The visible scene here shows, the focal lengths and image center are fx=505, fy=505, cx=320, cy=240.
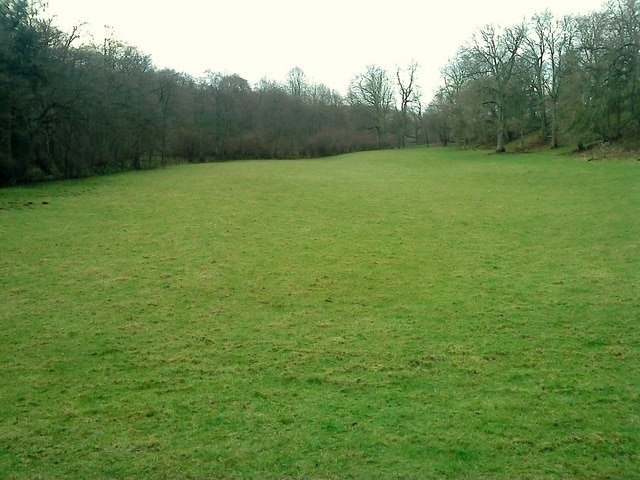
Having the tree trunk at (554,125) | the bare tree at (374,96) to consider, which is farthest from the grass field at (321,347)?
the bare tree at (374,96)

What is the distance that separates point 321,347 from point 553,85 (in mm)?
47065

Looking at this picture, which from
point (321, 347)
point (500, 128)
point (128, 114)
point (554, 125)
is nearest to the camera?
point (321, 347)

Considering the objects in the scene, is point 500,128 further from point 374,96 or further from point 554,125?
A: point 374,96

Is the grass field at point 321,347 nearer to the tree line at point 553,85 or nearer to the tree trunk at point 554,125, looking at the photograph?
the tree line at point 553,85

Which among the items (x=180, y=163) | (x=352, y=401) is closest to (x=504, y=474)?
(x=352, y=401)

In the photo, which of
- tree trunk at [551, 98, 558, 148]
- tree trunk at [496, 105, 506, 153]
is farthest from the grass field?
tree trunk at [496, 105, 506, 153]

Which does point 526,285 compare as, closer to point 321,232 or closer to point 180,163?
point 321,232

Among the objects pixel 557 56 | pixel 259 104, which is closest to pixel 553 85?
pixel 557 56

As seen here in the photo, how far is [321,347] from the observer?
898cm

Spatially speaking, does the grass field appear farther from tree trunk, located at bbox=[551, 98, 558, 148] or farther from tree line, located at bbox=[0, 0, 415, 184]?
tree trunk, located at bbox=[551, 98, 558, 148]

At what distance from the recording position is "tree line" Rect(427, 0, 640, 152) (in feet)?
113

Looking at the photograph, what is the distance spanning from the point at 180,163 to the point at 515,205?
38.5 metres

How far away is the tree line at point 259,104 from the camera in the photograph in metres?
30.0

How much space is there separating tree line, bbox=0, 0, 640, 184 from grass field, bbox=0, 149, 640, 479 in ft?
45.9
